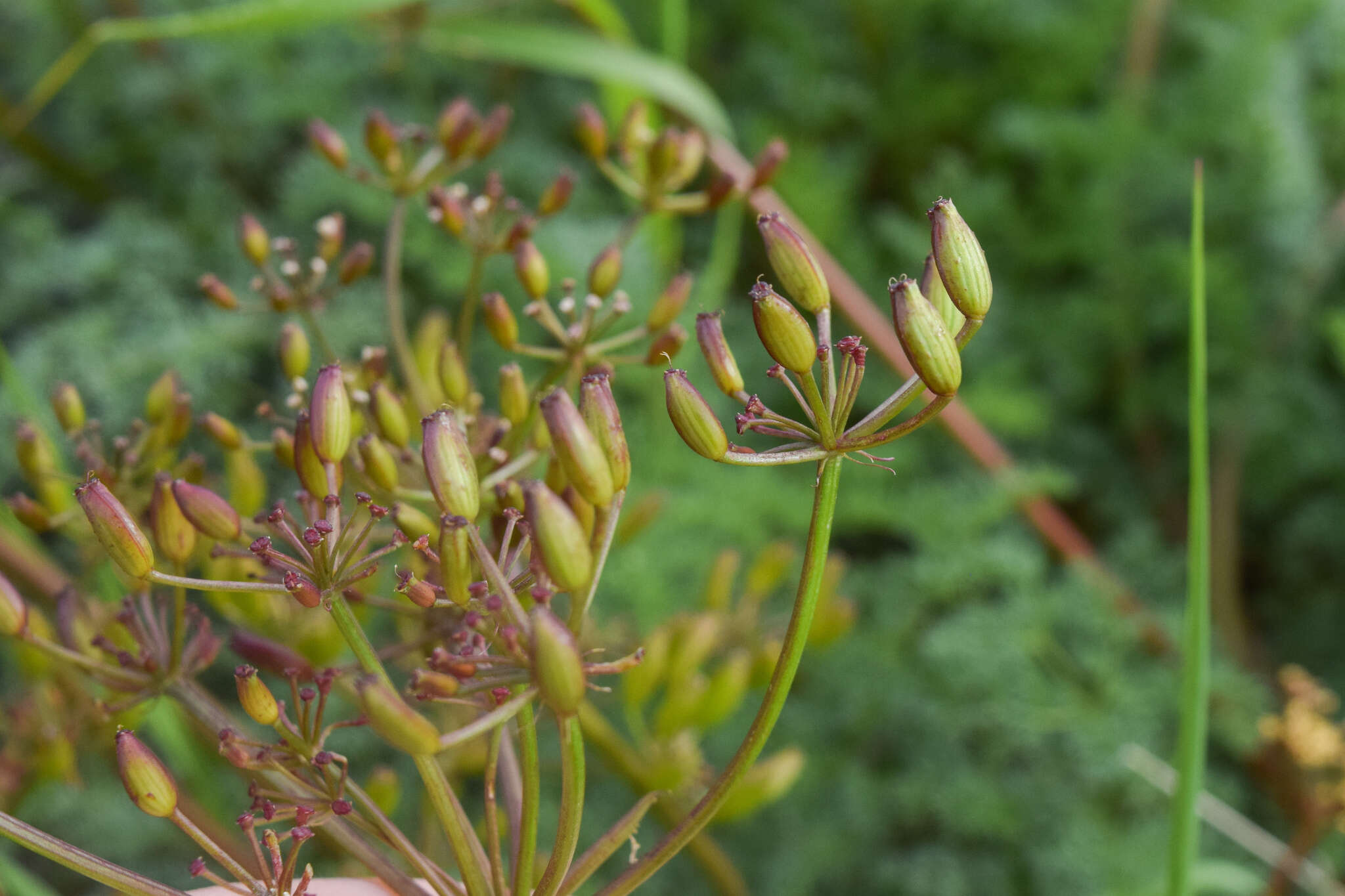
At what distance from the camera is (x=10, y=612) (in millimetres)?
478

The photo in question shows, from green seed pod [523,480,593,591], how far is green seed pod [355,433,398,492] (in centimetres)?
15

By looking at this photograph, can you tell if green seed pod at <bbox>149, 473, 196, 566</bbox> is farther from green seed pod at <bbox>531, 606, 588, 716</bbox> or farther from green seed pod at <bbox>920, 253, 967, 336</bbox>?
green seed pod at <bbox>920, 253, 967, 336</bbox>

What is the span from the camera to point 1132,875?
3.23 ft

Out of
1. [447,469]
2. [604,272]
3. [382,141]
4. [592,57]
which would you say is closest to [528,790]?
[447,469]

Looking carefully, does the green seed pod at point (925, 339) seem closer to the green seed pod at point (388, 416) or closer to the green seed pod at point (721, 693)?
the green seed pod at point (388, 416)

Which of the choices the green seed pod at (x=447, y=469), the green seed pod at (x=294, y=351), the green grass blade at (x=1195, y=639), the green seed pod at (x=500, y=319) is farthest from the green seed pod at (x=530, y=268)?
the green grass blade at (x=1195, y=639)

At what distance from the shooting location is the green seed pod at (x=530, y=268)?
614 millimetres

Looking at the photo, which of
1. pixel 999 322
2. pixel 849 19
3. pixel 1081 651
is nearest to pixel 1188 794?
pixel 1081 651

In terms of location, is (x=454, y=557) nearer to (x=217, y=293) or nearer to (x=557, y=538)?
(x=557, y=538)

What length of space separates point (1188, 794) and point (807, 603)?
25 cm

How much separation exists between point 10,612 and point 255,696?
0.14m

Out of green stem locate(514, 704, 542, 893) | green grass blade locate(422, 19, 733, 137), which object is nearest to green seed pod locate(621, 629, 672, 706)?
green stem locate(514, 704, 542, 893)

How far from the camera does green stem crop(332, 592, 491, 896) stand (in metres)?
0.41

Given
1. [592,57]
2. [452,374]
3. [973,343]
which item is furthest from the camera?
[973,343]
